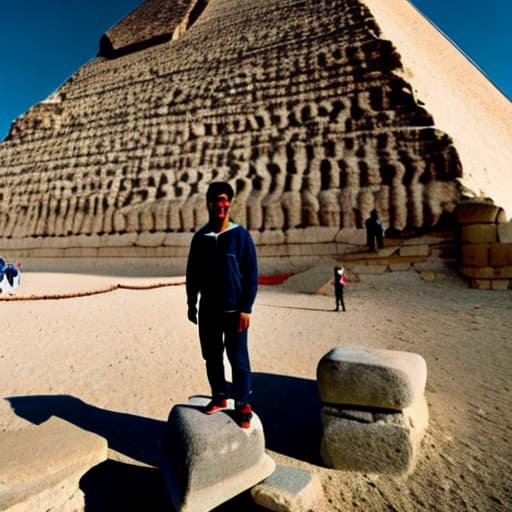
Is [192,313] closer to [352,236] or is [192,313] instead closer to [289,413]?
[289,413]

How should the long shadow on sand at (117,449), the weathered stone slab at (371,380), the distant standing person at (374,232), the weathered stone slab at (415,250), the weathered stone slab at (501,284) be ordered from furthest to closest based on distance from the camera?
1. the distant standing person at (374,232)
2. the weathered stone slab at (415,250)
3. the weathered stone slab at (501,284)
4. the weathered stone slab at (371,380)
5. the long shadow on sand at (117,449)

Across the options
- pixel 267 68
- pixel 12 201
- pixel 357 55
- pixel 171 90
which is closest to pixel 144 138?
pixel 171 90

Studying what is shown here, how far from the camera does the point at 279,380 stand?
3541 mm

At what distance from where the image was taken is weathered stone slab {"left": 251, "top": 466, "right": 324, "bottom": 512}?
1.83m

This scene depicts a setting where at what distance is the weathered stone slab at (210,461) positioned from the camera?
1.83 metres

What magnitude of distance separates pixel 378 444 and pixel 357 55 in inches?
509

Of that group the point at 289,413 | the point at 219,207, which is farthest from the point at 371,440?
the point at 219,207

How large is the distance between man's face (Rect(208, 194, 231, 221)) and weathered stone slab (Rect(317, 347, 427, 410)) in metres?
1.04

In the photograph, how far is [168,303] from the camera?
686 cm

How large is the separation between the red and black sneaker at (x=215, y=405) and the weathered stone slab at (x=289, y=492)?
1.39 ft

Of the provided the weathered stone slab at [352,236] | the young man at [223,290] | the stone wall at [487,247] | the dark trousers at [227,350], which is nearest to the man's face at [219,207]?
the young man at [223,290]

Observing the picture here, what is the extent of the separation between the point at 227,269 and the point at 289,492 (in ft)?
3.62

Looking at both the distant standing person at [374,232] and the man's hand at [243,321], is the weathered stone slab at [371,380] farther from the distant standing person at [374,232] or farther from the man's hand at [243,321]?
the distant standing person at [374,232]

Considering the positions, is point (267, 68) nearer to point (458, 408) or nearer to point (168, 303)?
point (168, 303)
